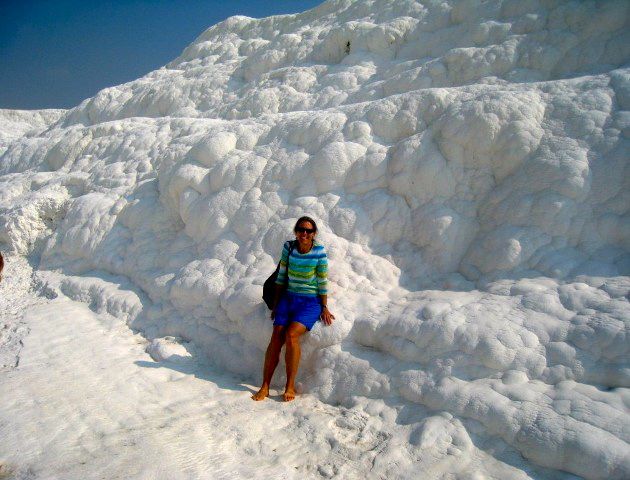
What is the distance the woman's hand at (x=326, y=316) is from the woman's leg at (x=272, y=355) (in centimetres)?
32

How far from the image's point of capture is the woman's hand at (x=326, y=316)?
127 inches

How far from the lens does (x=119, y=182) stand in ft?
19.4

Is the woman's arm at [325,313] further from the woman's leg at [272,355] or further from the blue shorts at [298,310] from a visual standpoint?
the woman's leg at [272,355]

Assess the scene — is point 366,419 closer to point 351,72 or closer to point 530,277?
point 530,277

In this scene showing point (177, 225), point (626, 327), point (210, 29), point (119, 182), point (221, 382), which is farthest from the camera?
point (210, 29)

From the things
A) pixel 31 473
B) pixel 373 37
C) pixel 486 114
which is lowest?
pixel 31 473

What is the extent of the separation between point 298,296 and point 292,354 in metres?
0.44

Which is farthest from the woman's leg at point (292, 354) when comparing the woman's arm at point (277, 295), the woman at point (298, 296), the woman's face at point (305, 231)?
the woman's face at point (305, 231)

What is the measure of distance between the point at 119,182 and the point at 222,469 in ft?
15.4

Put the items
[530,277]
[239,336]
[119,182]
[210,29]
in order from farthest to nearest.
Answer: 1. [210,29]
2. [119,182]
3. [239,336]
4. [530,277]

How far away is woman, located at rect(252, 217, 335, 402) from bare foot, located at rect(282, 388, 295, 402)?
0.04 metres

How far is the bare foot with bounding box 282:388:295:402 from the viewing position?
9.92ft

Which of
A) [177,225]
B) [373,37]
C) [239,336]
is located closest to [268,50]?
[373,37]

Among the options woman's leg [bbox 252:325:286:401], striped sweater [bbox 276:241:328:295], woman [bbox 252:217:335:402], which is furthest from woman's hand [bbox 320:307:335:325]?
woman's leg [bbox 252:325:286:401]
